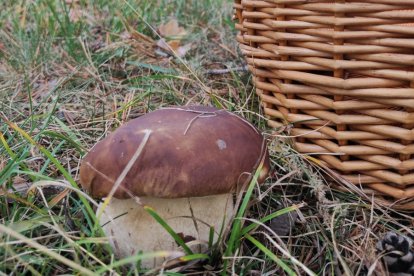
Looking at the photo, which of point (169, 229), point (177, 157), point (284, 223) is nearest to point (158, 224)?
point (169, 229)

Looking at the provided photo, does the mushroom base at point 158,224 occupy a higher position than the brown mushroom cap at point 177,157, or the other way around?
the brown mushroom cap at point 177,157

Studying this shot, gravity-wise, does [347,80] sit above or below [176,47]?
above

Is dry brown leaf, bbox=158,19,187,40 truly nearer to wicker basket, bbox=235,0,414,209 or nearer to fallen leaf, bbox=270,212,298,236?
wicker basket, bbox=235,0,414,209

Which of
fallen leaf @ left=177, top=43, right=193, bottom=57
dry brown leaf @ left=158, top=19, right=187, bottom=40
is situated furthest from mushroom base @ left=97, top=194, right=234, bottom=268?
dry brown leaf @ left=158, top=19, right=187, bottom=40

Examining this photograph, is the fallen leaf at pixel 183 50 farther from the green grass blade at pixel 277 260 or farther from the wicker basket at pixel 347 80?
the green grass blade at pixel 277 260

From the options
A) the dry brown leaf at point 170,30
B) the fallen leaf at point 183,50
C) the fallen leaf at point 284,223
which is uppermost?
the dry brown leaf at point 170,30

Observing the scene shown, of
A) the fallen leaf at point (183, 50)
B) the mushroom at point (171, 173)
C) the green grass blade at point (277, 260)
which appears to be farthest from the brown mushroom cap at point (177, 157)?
the fallen leaf at point (183, 50)

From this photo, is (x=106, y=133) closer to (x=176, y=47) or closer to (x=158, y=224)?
(x=158, y=224)
